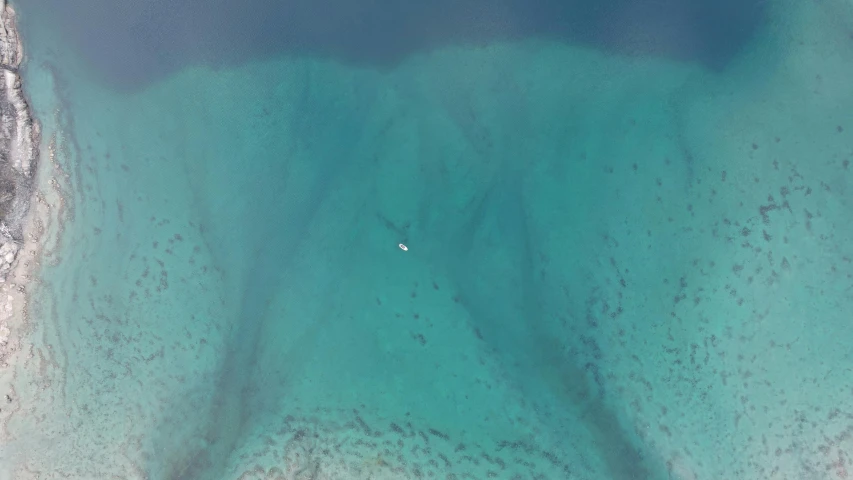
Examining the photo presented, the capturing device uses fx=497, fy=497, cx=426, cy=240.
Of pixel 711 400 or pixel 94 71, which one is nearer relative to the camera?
pixel 711 400

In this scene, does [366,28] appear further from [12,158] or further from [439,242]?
[12,158]

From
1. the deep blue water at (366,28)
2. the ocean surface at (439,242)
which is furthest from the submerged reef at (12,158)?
the deep blue water at (366,28)

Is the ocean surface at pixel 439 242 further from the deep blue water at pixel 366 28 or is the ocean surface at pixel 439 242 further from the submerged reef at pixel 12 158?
the submerged reef at pixel 12 158

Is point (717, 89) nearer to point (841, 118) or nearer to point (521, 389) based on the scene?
point (841, 118)

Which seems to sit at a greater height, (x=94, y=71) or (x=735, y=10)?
(x=735, y=10)

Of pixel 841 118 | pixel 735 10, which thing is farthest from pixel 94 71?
pixel 841 118

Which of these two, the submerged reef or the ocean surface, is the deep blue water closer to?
the ocean surface

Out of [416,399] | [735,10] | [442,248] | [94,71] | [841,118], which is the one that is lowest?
[416,399]
